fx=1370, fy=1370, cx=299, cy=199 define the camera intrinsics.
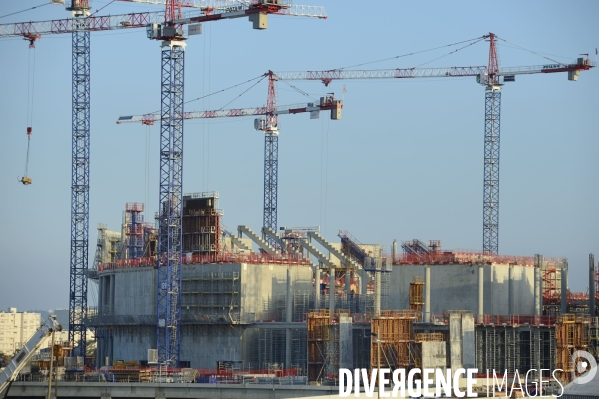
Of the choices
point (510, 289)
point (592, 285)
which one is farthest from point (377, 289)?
point (592, 285)

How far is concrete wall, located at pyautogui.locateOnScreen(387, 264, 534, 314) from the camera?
131375mm

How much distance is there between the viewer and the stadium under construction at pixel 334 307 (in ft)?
375

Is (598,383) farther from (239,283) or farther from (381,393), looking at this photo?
(239,283)

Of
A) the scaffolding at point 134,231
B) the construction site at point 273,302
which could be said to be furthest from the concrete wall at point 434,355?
the scaffolding at point 134,231

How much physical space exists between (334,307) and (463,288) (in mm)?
12585

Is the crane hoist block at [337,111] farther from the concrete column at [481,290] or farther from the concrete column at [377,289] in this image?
the concrete column at [377,289]

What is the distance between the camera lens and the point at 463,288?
431ft

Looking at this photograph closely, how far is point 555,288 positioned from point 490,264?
17357 millimetres

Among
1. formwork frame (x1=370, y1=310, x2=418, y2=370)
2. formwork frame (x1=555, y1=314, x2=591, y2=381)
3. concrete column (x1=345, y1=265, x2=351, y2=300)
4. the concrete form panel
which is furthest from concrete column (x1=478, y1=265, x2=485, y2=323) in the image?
formwork frame (x1=370, y1=310, x2=418, y2=370)

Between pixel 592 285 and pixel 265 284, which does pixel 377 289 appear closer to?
pixel 592 285

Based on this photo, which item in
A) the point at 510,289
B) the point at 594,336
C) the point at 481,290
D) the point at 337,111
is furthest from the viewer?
the point at 337,111

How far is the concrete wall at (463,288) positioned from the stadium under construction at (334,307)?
0.10m

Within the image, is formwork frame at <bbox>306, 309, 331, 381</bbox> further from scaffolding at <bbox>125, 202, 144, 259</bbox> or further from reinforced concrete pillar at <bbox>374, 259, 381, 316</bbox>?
scaffolding at <bbox>125, 202, 144, 259</bbox>

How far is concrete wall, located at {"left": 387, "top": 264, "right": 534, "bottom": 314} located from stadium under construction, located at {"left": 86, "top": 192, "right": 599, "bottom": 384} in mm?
98
